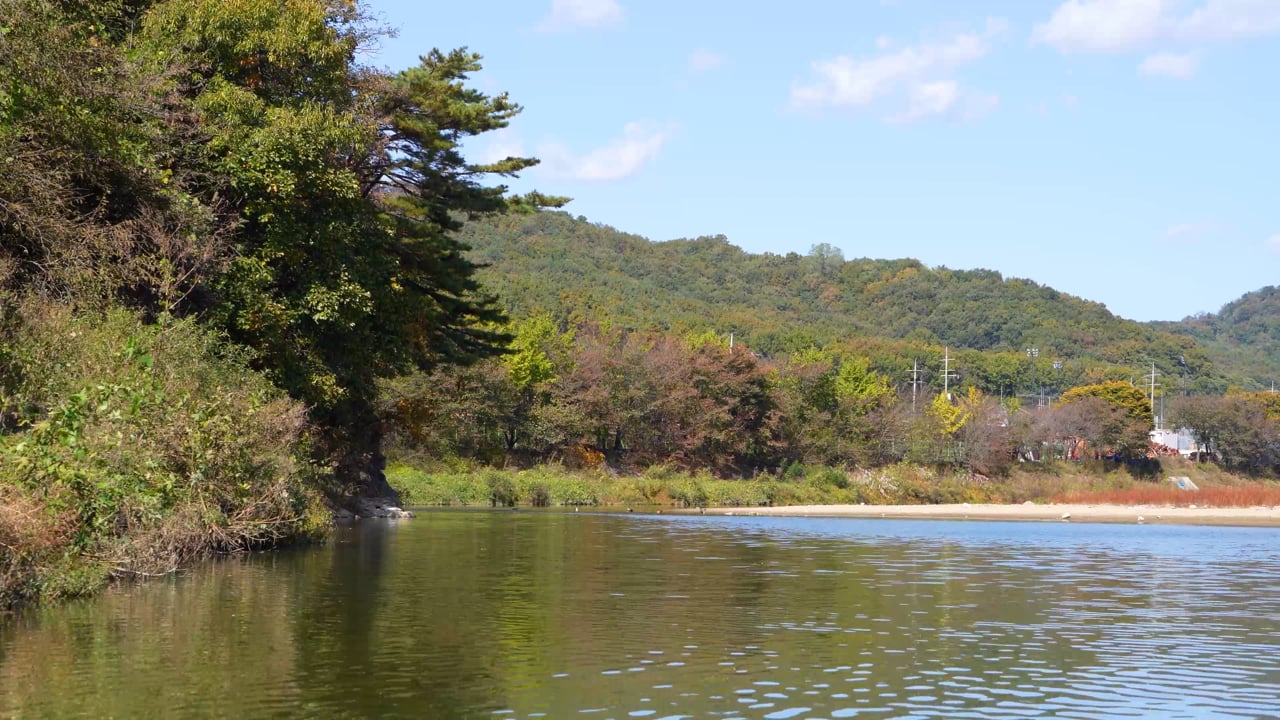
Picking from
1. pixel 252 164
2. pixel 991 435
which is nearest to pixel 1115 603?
pixel 252 164

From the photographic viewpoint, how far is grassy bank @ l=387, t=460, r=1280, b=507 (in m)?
64.9

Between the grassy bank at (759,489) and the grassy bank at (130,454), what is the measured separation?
109ft

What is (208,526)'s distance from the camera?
2452cm

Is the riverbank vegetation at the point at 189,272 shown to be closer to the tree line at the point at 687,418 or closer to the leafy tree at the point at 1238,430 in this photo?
the tree line at the point at 687,418

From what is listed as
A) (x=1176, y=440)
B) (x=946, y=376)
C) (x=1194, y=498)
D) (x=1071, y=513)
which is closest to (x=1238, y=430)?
(x=946, y=376)

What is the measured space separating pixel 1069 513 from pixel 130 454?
161 feet

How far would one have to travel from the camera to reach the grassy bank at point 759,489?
64.9m

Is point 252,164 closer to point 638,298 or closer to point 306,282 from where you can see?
point 306,282

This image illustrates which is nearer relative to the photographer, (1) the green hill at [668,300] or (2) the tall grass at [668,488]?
(2) the tall grass at [668,488]

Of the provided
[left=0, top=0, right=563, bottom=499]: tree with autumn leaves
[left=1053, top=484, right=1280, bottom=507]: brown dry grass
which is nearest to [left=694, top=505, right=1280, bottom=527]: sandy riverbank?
[left=1053, top=484, right=1280, bottom=507]: brown dry grass

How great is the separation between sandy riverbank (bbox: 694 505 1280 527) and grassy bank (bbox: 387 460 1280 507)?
358cm

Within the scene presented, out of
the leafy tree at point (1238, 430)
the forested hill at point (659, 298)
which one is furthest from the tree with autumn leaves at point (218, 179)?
the leafy tree at point (1238, 430)

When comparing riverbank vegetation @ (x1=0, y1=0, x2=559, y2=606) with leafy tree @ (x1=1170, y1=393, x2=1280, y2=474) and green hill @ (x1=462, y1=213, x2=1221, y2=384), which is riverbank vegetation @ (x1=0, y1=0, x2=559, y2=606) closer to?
green hill @ (x1=462, y1=213, x2=1221, y2=384)

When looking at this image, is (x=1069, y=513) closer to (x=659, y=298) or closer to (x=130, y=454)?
(x=130, y=454)
